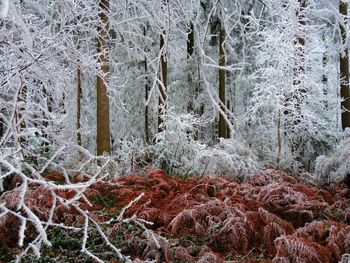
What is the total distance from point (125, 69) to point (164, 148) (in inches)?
337

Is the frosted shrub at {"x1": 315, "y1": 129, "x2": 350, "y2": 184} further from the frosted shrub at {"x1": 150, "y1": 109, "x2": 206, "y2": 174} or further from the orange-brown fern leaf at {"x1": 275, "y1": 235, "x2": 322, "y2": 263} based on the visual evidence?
the orange-brown fern leaf at {"x1": 275, "y1": 235, "x2": 322, "y2": 263}

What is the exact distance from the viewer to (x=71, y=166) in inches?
334

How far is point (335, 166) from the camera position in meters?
8.28

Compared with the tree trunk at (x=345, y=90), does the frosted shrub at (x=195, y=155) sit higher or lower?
lower

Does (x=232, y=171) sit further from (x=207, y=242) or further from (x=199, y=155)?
(x=207, y=242)

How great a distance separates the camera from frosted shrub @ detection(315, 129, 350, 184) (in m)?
8.04

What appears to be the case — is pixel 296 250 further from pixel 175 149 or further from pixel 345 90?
pixel 345 90

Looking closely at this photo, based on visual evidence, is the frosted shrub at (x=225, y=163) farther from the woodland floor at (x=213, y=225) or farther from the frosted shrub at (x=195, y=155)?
the woodland floor at (x=213, y=225)

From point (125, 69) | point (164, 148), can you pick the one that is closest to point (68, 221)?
point (164, 148)

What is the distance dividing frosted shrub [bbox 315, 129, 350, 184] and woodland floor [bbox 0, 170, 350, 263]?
3.72 feet

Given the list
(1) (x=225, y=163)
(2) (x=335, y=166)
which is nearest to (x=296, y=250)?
(1) (x=225, y=163)

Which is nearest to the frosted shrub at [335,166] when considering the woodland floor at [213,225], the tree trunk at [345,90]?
the woodland floor at [213,225]

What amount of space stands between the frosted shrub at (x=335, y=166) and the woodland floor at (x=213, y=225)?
1135mm

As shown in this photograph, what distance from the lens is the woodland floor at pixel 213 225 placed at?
429cm
